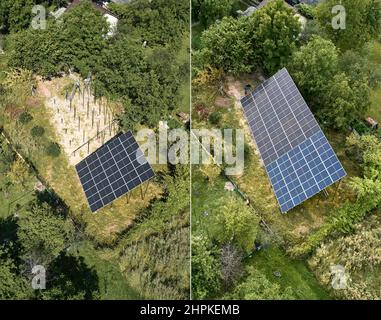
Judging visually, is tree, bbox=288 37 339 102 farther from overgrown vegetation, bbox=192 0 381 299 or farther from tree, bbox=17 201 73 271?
tree, bbox=17 201 73 271

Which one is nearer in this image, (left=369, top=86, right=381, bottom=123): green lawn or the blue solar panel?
the blue solar panel

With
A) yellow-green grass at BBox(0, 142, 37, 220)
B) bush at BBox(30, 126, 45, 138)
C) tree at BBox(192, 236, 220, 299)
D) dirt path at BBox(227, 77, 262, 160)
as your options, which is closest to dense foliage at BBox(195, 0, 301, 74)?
dirt path at BBox(227, 77, 262, 160)

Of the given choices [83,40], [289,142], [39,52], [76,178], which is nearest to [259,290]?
[289,142]

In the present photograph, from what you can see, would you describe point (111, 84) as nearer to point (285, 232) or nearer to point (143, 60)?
point (143, 60)

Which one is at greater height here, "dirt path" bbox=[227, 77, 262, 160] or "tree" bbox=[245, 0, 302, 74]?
"tree" bbox=[245, 0, 302, 74]

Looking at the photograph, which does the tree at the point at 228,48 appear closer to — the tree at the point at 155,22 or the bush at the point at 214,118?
the bush at the point at 214,118

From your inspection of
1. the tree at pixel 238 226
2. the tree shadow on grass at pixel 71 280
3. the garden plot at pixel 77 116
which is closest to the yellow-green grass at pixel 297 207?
the tree at pixel 238 226

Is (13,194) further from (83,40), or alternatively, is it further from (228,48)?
(228,48)
